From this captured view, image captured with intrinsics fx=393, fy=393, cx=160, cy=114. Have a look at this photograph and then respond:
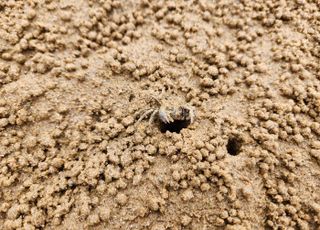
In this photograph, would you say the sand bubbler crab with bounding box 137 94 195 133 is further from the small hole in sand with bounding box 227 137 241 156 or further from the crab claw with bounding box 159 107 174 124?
the small hole in sand with bounding box 227 137 241 156

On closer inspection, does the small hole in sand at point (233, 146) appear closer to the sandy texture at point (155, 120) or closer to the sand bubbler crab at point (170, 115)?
the sandy texture at point (155, 120)

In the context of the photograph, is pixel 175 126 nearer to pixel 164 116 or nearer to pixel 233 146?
pixel 164 116

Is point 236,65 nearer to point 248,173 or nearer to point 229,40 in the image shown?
point 229,40

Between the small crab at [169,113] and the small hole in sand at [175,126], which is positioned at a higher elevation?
the small crab at [169,113]

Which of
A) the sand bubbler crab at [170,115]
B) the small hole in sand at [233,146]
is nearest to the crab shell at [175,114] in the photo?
the sand bubbler crab at [170,115]

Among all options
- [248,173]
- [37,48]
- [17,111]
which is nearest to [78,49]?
[37,48]
